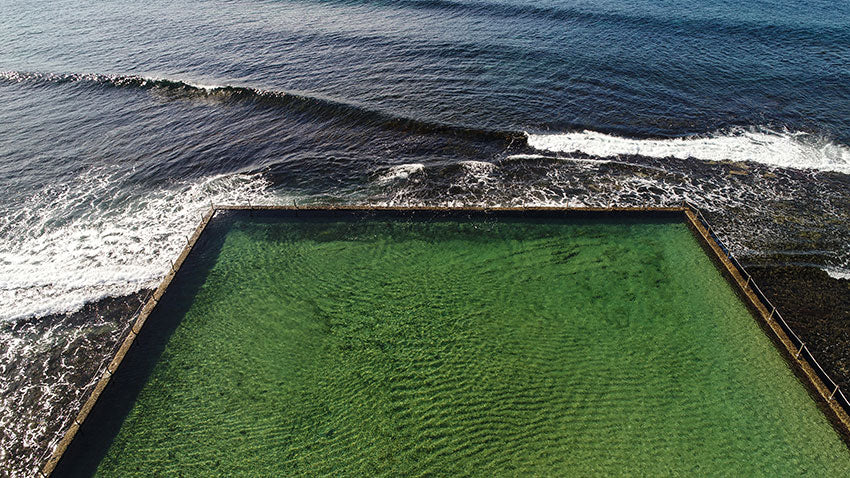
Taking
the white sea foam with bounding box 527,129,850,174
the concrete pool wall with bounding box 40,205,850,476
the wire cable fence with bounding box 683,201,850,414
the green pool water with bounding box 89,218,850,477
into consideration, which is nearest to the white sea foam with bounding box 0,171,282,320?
the concrete pool wall with bounding box 40,205,850,476

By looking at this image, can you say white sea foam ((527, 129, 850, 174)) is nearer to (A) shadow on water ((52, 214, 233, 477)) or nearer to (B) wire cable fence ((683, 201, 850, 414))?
(B) wire cable fence ((683, 201, 850, 414))

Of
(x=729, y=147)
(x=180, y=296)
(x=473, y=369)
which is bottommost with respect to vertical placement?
(x=473, y=369)

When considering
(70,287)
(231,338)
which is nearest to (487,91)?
(231,338)

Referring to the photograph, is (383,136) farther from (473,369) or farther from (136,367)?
(136,367)

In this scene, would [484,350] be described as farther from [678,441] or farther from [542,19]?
[542,19]

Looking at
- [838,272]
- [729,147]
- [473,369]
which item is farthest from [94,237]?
[729,147]
